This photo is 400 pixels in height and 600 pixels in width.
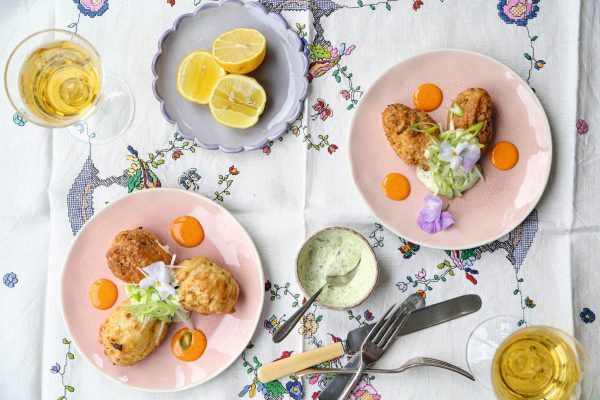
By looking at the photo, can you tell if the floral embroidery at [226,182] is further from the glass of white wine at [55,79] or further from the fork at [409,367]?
the fork at [409,367]

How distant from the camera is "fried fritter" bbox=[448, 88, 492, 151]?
2.16 meters

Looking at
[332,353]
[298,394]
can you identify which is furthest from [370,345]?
[298,394]

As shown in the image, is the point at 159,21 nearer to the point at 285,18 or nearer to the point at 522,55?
the point at 285,18

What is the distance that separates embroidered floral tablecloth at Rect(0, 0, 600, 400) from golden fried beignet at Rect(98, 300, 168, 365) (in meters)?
0.23

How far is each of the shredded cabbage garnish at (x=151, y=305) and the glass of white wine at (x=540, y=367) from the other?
109 centimetres

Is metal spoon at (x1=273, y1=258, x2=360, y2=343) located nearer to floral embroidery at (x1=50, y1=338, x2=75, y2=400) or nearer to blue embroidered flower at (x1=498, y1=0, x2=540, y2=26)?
floral embroidery at (x1=50, y1=338, x2=75, y2=400)

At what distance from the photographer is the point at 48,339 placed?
2.36 metres

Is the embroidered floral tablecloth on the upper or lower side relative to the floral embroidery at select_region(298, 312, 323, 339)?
upper

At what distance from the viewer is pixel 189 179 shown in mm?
2334

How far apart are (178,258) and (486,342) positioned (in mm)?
1155

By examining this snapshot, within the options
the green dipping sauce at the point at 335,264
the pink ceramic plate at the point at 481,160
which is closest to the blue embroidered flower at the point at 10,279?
the green dipping sauce at the point at 335,264

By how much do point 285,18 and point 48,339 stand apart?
152cm

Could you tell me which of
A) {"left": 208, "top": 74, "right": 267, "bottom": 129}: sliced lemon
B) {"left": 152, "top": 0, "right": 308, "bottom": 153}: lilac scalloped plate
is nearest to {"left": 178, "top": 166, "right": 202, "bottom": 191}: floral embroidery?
{"left": 152, "top": 0, "right": 308, "bottom": 153}: lilac scalloped plate

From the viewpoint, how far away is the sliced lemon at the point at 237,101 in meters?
2.22
